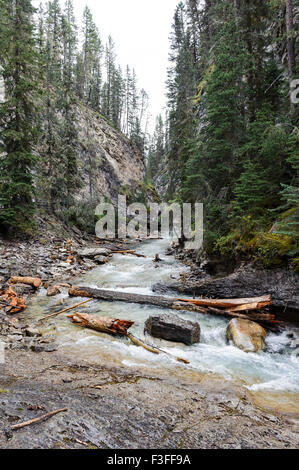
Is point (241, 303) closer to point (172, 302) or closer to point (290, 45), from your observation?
point (172, 302)

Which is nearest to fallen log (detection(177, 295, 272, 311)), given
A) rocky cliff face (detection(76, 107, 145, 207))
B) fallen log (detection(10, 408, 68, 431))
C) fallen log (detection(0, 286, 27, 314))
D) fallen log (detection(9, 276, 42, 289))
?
fallen log (detection(0, 286, 27, 314))

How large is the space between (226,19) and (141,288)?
1720 cm

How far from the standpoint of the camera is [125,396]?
365cm

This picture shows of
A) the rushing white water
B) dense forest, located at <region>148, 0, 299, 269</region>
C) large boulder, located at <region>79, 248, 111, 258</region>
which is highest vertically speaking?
dense forest, located at <region>148, 0, 299, 269</region>

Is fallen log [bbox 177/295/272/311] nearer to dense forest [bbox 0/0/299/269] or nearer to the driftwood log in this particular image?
the driftwood log

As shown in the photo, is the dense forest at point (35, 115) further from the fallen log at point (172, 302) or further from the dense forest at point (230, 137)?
the fallen log at point (172, 302)

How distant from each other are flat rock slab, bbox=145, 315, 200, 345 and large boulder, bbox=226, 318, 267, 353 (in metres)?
0.93

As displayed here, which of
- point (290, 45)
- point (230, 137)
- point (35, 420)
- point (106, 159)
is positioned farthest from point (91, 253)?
point (106, 159)

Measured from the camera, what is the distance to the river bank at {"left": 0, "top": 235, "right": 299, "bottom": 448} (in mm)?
2709

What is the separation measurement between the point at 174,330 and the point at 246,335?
1.89m

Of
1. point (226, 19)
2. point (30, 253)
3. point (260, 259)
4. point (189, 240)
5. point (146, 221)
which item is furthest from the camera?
point (146, 221)

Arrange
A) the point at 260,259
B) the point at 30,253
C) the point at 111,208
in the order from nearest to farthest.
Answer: the point at 260,259 < the point at 30,253 < the point at 111,208

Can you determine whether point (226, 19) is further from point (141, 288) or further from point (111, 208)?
point (111, 208)
